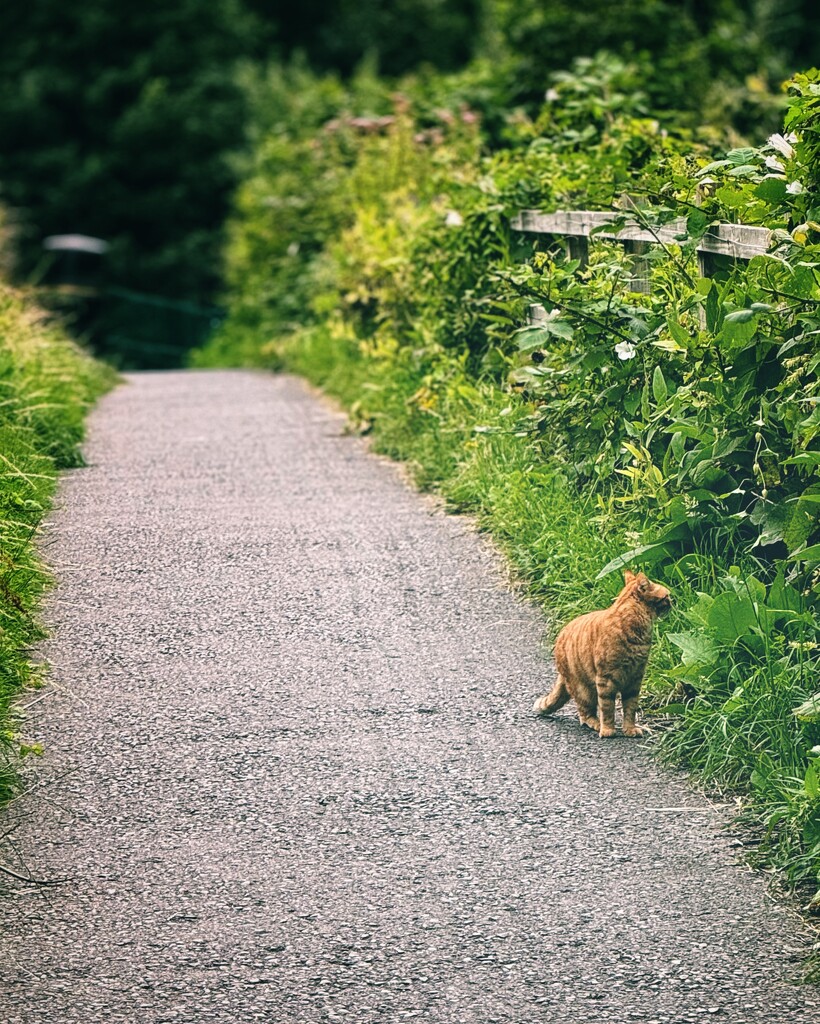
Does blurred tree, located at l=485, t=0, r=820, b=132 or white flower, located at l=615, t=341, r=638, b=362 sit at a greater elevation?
blurred tree, located at l=485, t=0, r=820, b=132

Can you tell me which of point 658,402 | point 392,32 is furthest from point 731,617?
point 392,32

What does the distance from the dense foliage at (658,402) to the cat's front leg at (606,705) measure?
0.19m

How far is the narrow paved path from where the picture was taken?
3.23 metres

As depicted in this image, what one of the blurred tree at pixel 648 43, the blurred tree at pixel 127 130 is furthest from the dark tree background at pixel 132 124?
the blurred tree at pixel 648 43

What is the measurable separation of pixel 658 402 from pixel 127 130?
30207 millimetres

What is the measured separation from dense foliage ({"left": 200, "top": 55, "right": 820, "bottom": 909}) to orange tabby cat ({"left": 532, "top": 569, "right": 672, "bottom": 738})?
13cm

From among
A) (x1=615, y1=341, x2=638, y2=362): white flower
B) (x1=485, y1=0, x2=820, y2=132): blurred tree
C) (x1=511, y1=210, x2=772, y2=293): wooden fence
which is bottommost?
(x1=615, y1=341, x2=638, y2=362): white flower

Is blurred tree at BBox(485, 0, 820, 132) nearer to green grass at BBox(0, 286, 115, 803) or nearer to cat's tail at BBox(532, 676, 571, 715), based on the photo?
green grass at BBox(0, 286, 115, 803)

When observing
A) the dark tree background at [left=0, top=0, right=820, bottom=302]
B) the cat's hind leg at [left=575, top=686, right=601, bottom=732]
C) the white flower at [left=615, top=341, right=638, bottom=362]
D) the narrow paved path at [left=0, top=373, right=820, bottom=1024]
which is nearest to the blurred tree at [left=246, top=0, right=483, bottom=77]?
the dark tree background at [left=0, top=0, right=820, bottom=302]

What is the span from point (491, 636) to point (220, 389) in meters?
8.39

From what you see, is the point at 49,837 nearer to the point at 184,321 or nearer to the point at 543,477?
the point at 543,477

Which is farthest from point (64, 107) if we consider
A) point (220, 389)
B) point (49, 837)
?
point (49, 837)

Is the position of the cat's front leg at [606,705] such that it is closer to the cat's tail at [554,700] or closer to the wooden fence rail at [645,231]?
the cat's tail at [554,700]

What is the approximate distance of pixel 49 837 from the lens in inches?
154
